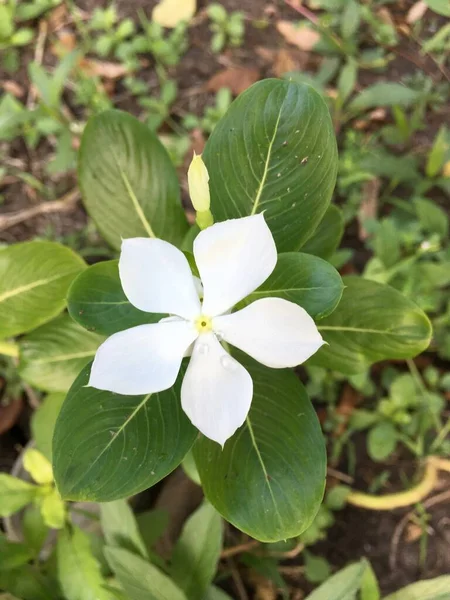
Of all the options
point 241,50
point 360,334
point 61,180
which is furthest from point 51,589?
point 241,50

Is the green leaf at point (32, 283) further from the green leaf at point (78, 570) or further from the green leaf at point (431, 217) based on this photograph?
the green leaf at point (431, 217)

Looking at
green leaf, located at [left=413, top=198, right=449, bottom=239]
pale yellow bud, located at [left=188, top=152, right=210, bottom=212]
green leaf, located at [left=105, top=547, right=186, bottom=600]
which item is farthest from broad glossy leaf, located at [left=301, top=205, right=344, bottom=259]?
green leaf, located at [left=105, top=547, right=186, bottom=600]

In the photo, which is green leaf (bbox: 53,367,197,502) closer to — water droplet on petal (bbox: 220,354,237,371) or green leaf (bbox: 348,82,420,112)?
water droplet on petal (bbox: 220,354,237,371)

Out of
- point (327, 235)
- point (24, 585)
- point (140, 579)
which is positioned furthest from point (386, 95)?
point (24, 585)

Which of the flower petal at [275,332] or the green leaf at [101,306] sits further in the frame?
the green leaf at [101,306]

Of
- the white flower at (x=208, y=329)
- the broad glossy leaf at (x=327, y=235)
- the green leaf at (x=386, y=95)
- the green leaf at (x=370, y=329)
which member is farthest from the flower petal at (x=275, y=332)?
the green leaf at (x=386, y=95)

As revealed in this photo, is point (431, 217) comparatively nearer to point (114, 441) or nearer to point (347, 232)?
point (347, 232)

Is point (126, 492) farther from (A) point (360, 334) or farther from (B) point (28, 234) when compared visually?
(B) point (28, 234)
